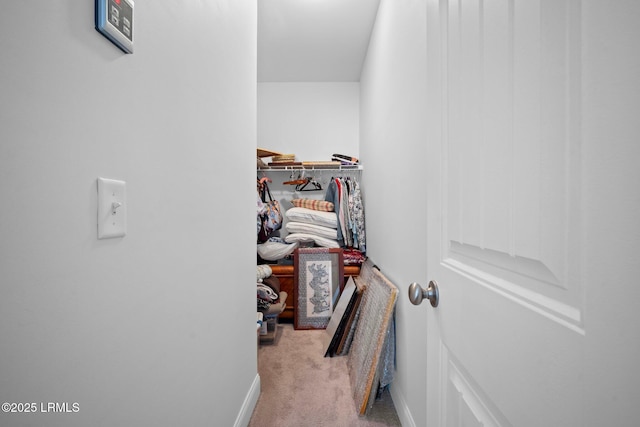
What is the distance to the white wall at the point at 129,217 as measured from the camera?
41 cm

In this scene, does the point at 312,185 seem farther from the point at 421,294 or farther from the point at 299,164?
Result: the point at 421,294

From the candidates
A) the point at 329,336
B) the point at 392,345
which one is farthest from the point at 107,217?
the point at 329,336

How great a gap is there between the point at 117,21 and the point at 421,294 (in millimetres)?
921

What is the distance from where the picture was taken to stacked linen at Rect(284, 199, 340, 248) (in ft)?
9.37

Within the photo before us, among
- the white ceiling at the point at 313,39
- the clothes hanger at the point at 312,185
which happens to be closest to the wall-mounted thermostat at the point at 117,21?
the white ceiling at the point at 313,39

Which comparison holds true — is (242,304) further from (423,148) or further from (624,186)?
(624,186)

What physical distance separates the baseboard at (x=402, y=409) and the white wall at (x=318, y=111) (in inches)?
100

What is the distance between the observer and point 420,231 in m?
1.20

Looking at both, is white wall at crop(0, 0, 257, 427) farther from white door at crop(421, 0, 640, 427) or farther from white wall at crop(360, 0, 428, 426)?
white wall at crop(360, 0, 428, 426)

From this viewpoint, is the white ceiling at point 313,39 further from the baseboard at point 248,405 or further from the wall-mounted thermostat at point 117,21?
the baseboard at point 248,405

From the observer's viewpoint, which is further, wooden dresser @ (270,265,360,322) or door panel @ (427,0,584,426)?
wooden dresser @ (270,265,360,322)

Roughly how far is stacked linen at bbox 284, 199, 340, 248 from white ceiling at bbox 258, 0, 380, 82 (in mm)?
1523

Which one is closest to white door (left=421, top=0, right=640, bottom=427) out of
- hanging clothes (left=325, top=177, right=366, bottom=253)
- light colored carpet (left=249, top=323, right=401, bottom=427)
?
light colored carpet (left=249, top=323, right=401, bottom=427)

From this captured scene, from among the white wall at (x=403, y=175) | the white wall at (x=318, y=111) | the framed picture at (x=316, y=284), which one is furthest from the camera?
the white wall at (x=318, y=111)
